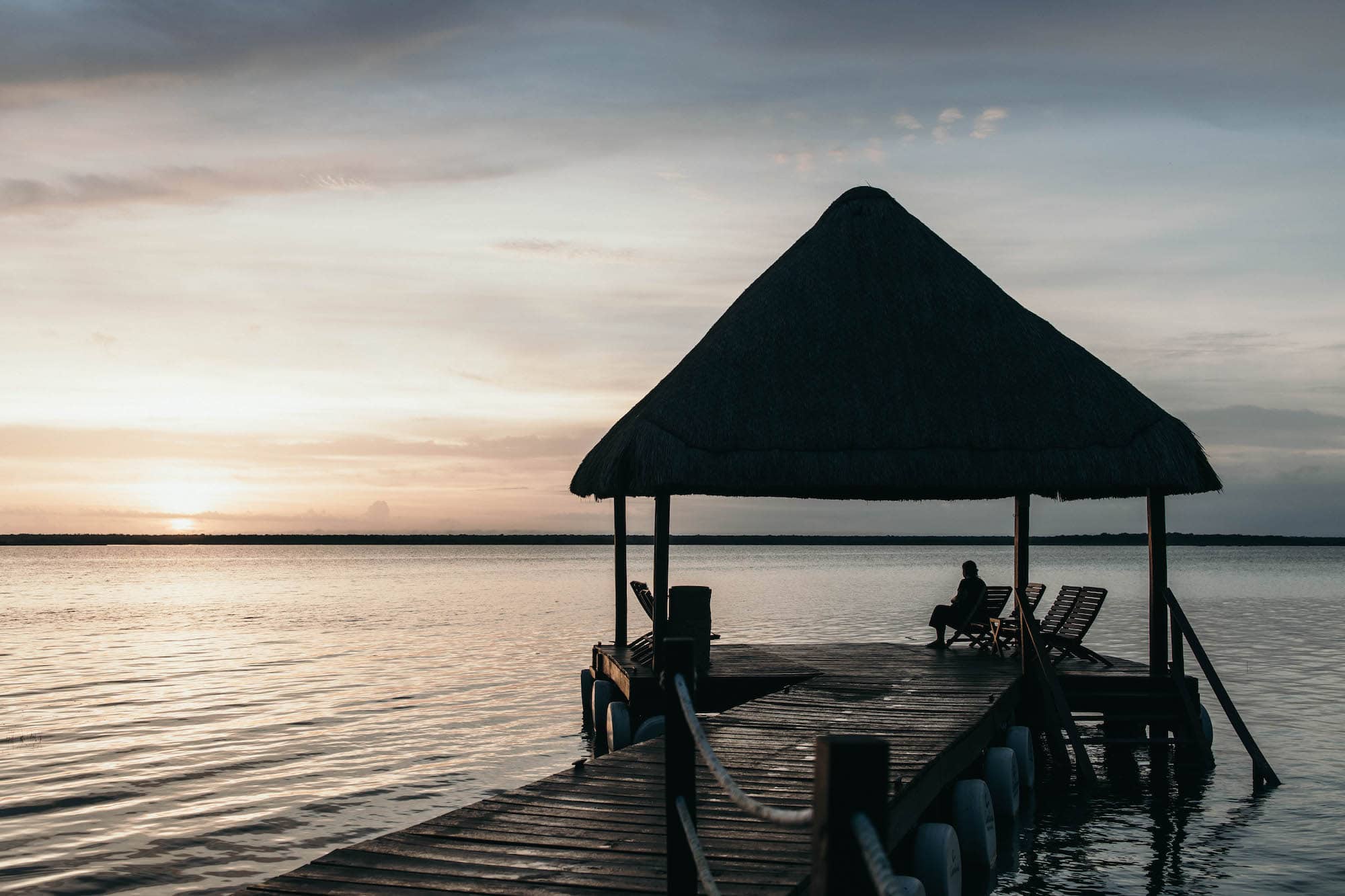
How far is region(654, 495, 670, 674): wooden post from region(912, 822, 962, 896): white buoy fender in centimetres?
388

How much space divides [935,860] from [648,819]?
6.72 ft

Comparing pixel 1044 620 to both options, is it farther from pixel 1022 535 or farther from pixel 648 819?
pixel 648 819

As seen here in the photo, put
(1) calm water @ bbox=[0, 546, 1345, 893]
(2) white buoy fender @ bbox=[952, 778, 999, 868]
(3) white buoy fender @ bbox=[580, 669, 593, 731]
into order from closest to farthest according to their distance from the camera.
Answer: (2) white buoy fender @ bbox=[952, 778, 999, 868] → (1) calm water @ bbox=[0, 546, 1345, 893] → (3) white buoy fender @ bbox=[580, 669, 593, 731]

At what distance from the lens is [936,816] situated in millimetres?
8906

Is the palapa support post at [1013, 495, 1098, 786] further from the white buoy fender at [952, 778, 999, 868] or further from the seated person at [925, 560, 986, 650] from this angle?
the white buoy fender at [952, 778, 999, 868]

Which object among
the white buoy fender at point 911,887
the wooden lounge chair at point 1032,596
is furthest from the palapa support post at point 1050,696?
the white buoy fender at point 911,887

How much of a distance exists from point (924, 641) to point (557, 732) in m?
13.9

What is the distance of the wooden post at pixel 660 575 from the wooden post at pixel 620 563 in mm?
2397

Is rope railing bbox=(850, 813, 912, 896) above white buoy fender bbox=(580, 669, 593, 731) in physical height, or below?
above

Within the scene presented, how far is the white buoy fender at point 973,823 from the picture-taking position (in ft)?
28.2

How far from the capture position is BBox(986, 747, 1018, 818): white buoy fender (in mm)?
10164

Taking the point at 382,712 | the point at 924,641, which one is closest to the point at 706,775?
the point at 382,712

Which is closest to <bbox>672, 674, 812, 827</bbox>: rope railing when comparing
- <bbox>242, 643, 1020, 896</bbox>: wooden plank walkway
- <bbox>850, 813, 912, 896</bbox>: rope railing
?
<bbox>850, 813, 912, 896</bbox>: rope railing

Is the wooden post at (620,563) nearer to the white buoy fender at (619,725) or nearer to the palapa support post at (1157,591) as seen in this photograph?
the white buoy fender at (619,725)
